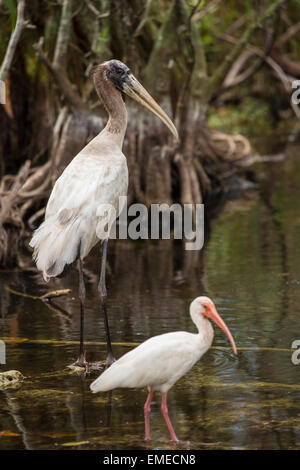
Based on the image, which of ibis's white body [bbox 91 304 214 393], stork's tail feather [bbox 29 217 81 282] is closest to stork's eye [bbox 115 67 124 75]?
stork's tail feather [bbox 29 217 81 282]

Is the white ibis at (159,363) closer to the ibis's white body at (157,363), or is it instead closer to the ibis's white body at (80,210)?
the ibis's white body at (157,363)

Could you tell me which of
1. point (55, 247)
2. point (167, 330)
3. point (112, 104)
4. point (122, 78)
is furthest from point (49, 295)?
point (55, 247)

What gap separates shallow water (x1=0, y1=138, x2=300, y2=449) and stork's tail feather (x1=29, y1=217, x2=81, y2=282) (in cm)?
81

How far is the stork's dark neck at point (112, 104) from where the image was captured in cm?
825

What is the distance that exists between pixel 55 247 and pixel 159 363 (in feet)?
5.88

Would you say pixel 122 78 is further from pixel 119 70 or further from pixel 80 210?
pixel 80 210

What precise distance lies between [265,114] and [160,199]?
18138mm

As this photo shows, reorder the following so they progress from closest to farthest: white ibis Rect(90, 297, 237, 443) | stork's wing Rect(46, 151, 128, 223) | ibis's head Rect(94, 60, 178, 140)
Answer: white ibis Rect(90, 297, 237, 443) < stork's wing Rect(46, 151, 128, 223) < ibis's head Rect(94, 60, 178, 140)

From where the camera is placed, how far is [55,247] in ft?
23.8

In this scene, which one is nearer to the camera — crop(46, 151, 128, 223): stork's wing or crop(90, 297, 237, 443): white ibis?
crop(90, 297, 237, 443): white ibis

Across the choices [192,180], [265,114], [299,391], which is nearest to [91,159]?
[299,391]

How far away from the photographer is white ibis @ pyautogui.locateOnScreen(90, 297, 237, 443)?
18.9 feet

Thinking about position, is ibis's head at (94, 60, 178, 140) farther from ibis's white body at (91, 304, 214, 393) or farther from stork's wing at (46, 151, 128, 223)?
ibis's white body at (91, 304, 214, 393)

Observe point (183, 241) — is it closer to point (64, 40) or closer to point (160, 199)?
point (160, 199)
